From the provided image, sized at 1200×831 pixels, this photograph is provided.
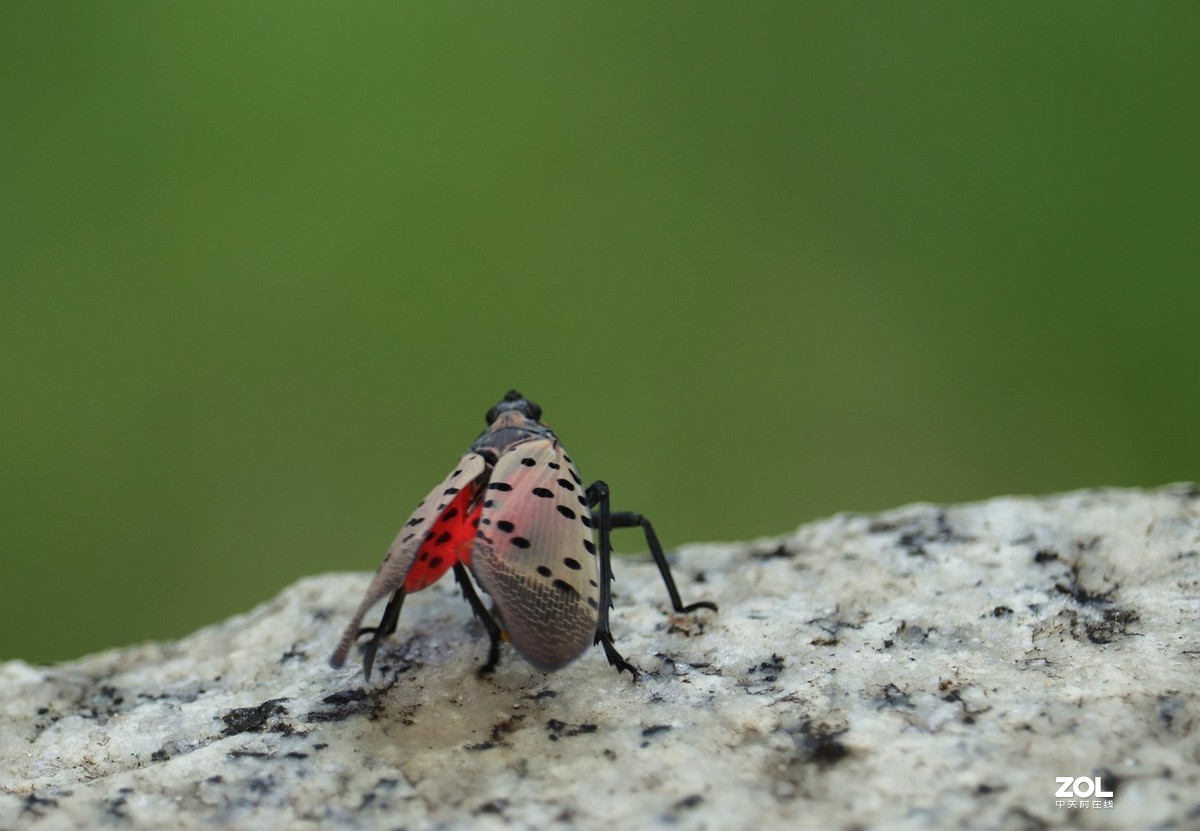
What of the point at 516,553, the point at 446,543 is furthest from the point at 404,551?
the point at 516,553

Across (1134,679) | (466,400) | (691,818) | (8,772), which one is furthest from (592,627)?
(466,400)

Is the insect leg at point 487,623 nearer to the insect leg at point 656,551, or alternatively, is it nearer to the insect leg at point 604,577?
the insect leg at point 604,577

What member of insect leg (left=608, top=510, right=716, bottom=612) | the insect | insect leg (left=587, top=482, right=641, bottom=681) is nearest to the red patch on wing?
the insect

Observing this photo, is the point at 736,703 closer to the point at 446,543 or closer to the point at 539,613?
the point at 539,613

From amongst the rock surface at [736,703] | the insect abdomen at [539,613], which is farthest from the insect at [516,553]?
the rock surface at [736,703]

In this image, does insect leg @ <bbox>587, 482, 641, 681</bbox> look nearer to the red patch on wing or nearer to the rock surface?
the rock surface

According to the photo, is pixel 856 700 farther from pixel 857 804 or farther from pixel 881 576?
pixel 881 576
